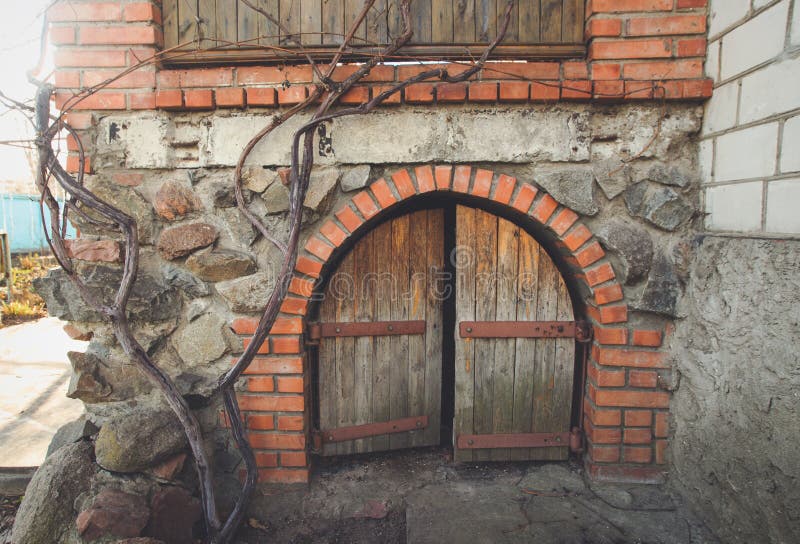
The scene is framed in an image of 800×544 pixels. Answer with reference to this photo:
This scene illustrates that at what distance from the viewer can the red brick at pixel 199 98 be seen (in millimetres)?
2148

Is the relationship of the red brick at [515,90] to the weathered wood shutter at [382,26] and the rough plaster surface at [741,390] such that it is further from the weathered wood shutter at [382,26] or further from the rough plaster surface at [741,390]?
the rough plaster surface at [741,390]

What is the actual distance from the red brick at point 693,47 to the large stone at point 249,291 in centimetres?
231

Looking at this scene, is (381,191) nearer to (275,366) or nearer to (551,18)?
(275,366)

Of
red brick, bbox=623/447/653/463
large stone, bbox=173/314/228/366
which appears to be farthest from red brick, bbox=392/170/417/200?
red brick, bbox=623/447/653/463

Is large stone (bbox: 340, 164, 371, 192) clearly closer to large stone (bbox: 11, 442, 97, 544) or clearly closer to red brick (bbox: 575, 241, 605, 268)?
red brick (bbox: 575, 241, 605, 268)

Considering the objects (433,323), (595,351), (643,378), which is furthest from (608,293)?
(433,323)

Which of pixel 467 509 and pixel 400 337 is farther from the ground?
pixel 400 337

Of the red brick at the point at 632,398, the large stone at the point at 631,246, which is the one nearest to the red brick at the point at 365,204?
the large stone at the point at 631,246

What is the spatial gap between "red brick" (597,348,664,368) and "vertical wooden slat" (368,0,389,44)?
1.99m

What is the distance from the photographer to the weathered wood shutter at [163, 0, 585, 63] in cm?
226

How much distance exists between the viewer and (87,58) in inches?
84.7

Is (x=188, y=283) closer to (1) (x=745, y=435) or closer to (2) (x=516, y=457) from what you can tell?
(2) (x=516, y=457)

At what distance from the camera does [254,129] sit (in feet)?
7.22

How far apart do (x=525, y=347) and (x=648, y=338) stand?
0.63 meters
